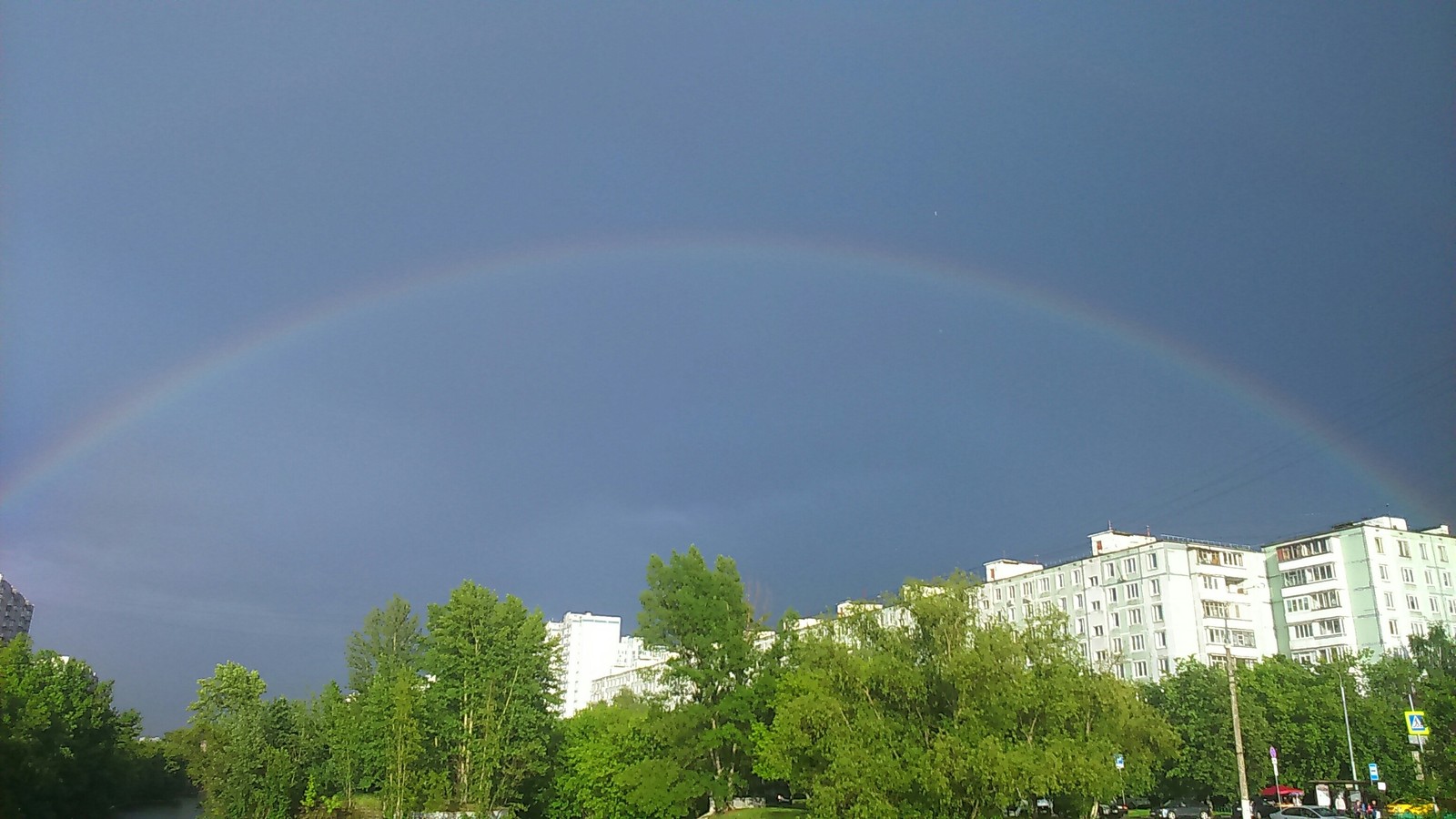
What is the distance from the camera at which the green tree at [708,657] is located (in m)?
61.5

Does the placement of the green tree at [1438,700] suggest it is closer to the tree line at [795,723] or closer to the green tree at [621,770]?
the tree line at [795,723]

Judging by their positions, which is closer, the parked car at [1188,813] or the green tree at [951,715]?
the green tree at [951,715]

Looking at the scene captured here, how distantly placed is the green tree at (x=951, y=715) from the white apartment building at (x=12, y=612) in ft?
599

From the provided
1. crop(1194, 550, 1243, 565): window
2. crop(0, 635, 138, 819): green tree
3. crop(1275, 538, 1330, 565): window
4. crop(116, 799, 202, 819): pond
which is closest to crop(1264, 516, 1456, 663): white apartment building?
crop(1275, 538, 1330, 565): window

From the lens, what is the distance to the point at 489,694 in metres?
68.0

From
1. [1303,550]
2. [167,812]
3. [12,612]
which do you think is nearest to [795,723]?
[1303,550]

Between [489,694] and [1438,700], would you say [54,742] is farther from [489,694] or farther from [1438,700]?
[1438,700]

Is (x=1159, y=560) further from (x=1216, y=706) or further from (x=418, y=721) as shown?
(x=418, y=721)

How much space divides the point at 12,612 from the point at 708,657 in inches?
7221

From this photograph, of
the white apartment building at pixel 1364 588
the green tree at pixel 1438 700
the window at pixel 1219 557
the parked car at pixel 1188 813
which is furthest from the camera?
the window at pixel 1219 557

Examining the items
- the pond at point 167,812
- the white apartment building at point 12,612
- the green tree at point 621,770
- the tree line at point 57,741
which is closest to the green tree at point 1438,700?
the green tree at point 621,770

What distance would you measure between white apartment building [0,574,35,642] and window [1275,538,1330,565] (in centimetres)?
19283

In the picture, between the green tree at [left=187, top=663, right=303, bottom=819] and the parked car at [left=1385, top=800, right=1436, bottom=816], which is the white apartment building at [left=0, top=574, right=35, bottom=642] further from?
the parked car at [left=1385, top=800, right=1436, bottom=816]

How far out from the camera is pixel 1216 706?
68.0 metres
